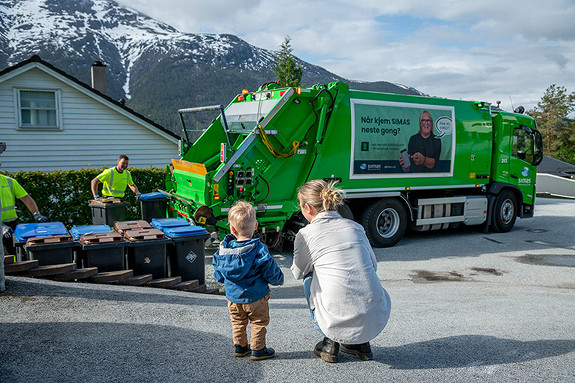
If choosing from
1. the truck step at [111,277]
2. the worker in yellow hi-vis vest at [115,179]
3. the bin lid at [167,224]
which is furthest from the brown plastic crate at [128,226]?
the worker in yellow hi-vis vest at [115,179]

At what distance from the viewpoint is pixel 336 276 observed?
330cm

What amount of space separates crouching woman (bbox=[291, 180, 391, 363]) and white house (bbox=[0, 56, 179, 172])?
44.3 ft

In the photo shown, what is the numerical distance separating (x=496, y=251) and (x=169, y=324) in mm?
7043

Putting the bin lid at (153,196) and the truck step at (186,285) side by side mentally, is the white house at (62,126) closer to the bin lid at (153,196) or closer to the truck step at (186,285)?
the bin lid at (153,196)

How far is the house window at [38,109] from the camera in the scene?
1492cm

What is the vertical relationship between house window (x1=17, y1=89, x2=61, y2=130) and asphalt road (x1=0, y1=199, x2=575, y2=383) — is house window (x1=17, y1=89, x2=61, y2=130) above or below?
above

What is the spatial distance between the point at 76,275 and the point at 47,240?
500mm

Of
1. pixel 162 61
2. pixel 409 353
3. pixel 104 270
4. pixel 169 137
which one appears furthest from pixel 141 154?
pixel 162 61

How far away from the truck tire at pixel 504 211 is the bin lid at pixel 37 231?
8945 mm

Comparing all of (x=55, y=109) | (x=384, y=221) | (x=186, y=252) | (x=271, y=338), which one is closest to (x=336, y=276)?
(x=271, y=338)

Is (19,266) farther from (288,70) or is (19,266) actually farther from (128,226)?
(288,70)

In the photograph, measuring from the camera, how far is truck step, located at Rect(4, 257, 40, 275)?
16.5 ft

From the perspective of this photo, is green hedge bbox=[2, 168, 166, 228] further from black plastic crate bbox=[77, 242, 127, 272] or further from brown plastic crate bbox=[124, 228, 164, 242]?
black plastic crate bbox=[77, 242, 127, 272]

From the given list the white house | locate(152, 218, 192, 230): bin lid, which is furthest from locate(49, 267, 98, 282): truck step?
the white house
